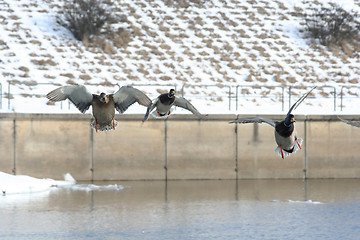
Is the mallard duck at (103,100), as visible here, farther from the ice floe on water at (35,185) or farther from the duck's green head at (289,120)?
the ice floe on water at (35,185)

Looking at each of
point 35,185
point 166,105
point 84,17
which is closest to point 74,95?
point 166,105

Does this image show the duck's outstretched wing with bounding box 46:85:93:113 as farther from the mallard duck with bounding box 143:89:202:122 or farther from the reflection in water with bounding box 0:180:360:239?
the reflection in water with bounding box 0:180:360:239

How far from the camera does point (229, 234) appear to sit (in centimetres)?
2239

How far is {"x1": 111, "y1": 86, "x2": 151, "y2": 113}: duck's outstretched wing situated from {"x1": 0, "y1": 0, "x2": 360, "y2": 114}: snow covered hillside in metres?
21.2

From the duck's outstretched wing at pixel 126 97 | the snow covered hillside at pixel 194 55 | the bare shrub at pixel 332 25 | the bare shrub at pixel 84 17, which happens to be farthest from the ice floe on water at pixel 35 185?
the bare shrub at pixel 332 25

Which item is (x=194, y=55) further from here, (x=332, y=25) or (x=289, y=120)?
(x=289, y=120)

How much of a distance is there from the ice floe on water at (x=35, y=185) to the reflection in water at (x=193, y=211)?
0.70m

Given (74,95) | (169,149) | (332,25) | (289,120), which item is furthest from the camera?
(332,25)

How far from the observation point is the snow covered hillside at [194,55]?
4247 centimetres

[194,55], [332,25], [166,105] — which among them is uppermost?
[332,25]

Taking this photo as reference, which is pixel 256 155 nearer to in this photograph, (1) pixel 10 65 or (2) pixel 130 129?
(2) pixel 130 129

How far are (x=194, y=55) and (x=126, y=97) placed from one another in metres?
35.1

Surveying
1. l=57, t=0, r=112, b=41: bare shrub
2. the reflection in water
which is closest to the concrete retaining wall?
the reflection in water

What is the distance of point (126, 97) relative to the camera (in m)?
15.4
